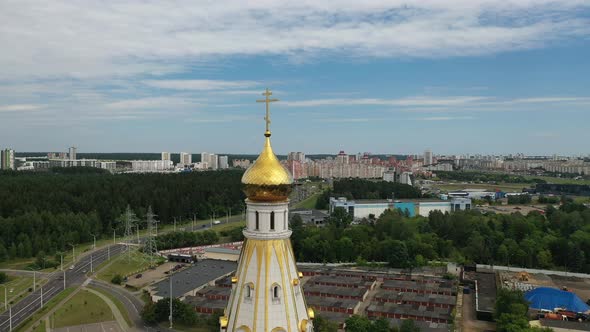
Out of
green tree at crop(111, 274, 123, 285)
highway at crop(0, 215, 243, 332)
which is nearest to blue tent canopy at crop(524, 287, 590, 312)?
highway at crop(0, 215, 243, 332)

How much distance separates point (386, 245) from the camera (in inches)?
1496

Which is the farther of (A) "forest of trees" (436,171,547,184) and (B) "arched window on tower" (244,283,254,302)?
(A) "forest of trees" (436,171,547,184)

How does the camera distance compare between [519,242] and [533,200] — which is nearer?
[519,242]

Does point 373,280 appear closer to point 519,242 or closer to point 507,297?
point 507,297

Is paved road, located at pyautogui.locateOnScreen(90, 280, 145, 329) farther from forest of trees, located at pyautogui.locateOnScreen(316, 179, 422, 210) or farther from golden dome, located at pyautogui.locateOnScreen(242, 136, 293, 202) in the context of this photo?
forest of trees, located at pyautogui.locateOnScreen(316, 179, 422, 210)

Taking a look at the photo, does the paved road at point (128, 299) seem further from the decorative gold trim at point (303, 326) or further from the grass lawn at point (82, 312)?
the decorative gold trim at point (303, 326)

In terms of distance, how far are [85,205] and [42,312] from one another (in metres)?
26.1

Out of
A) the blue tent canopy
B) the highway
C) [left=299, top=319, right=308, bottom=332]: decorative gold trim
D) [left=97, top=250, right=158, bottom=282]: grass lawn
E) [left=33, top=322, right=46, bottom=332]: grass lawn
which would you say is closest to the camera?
[left=299, top=319, right=308, bottom=332]: decorative gold trim

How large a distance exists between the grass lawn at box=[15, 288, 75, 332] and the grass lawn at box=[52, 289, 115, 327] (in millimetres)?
762

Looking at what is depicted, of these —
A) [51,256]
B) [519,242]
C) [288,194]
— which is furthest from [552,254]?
[51,256]

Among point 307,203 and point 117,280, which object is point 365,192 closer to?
point 307,203

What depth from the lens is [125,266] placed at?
37.4m

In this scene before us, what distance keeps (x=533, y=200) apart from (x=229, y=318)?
259ft

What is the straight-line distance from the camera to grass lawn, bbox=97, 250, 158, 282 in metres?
A: 35.1
